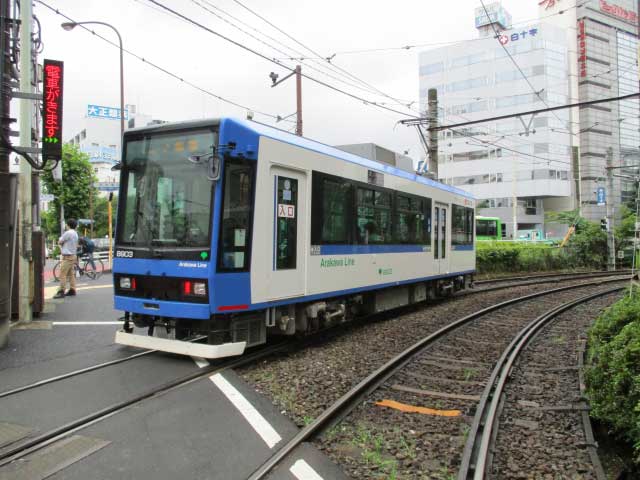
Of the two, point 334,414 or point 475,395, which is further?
point 475,395

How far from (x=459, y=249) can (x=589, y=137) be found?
208 feet

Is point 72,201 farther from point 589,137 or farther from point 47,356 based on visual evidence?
point 589,137

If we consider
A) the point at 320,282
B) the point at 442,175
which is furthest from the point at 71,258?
the point at 442,175

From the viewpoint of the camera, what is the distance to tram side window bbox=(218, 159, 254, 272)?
612 centimetres

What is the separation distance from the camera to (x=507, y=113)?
59656 millimetres

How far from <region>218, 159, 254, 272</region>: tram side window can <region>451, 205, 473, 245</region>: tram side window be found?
8.73 metres

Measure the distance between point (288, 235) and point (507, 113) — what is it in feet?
193

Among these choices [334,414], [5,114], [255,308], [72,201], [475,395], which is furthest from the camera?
[72,201]

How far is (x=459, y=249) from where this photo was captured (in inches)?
574

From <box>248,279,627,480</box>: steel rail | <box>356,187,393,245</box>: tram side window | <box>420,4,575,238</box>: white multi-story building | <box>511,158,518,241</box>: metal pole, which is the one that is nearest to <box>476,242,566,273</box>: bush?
<box>356,187,393,245</box>: tram side window

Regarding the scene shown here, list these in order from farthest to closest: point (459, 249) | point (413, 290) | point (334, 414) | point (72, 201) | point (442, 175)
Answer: point (442, 175), point (72, 201), point (459, 249), point (413, 290), point (334, 414)

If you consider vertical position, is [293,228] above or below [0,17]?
below

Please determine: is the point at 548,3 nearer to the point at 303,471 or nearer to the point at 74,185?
the point at 74,185

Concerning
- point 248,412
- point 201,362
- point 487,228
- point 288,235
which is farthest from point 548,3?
point 248,412
